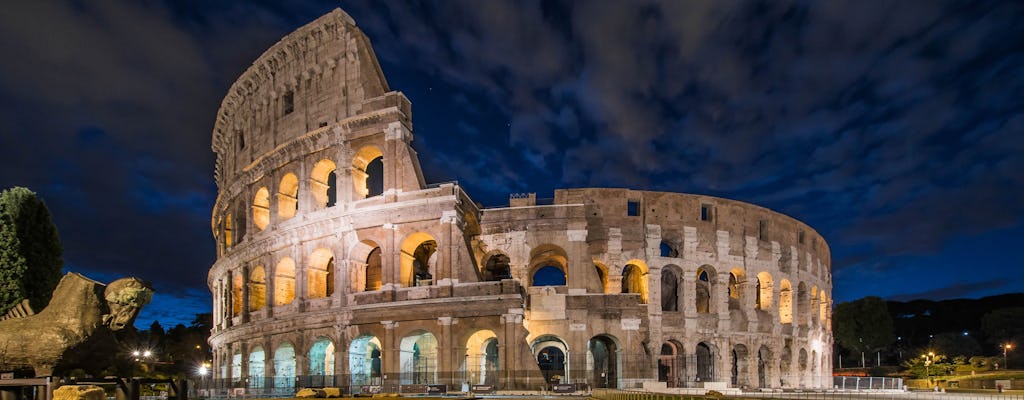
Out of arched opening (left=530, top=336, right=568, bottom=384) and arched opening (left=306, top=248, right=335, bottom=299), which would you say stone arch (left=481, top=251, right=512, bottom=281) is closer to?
arched opening (left=530, top=336, right=568, bottom=384)

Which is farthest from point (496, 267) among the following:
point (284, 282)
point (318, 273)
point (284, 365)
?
point (284, 365)

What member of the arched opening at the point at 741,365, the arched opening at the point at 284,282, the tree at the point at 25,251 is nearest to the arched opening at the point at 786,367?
the arched opening at the point at 741,365

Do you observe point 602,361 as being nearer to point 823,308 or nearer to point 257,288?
point 257,288

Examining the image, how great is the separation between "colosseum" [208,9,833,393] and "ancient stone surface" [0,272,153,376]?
16992mm

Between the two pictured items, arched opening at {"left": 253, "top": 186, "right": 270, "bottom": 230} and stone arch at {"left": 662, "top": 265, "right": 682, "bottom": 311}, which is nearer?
arched opening at {"left": 253, "top": 186, "right": 270, "bottom": 230}

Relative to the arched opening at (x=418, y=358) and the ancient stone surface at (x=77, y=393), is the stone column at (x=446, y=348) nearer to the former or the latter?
the arched opening at (x=418, y=358)

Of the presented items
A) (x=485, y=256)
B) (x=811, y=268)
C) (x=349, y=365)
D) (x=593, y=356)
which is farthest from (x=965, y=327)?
(x=349, y=365)

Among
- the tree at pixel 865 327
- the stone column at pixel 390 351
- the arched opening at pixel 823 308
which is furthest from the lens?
the tree at pixel 865 327

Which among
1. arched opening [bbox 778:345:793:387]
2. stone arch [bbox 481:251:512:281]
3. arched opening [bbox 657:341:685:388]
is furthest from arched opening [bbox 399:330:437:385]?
arched opening [bbox 778:345:793:387]

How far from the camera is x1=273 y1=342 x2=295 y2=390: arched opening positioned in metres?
36.6

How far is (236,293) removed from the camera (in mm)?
42344

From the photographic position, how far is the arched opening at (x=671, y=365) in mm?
39344

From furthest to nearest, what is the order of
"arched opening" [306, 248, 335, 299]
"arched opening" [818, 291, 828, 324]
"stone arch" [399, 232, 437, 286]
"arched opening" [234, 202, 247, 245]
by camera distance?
"arched opening" [818, 291, 828, 324], "arched opening" [234, 202, 247, 245], "arched opening" [306, 248, 335, 299], "stone arch" [399, 232, 437, 286]

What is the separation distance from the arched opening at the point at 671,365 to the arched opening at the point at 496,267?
9.79 m
